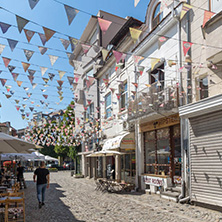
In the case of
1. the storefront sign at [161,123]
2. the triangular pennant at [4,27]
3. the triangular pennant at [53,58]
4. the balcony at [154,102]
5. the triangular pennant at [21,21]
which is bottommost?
the storefront sign at [161,123]

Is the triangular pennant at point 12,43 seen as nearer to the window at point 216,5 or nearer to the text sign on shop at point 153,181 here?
the window at point 216,5

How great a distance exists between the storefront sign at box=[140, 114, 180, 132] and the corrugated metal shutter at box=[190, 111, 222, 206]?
1.29 metres

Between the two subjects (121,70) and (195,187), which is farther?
(121,70)

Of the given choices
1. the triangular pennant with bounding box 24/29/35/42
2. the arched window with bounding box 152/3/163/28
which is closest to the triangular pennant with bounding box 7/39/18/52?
the triangular pennant with bounding box 24/29/35/42

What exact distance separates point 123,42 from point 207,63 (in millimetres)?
8722

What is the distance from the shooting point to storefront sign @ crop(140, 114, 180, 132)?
12.7 m

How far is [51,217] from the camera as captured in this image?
8.86m

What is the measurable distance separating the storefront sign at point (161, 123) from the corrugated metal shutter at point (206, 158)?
129 cm

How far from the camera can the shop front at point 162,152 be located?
13.0 m

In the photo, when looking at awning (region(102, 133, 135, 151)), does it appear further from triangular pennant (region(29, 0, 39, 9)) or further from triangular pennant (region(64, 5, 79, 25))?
triangular pennant (region(29, 0, 39, 9))

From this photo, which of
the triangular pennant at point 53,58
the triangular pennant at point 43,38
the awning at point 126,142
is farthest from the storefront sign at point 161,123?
the triangular pennant at point 43,38

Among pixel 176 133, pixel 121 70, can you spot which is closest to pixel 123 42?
pixel 121 70

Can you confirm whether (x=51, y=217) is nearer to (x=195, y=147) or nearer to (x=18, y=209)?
(x=18, y=209)

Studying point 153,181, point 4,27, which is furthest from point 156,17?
point 4,27
